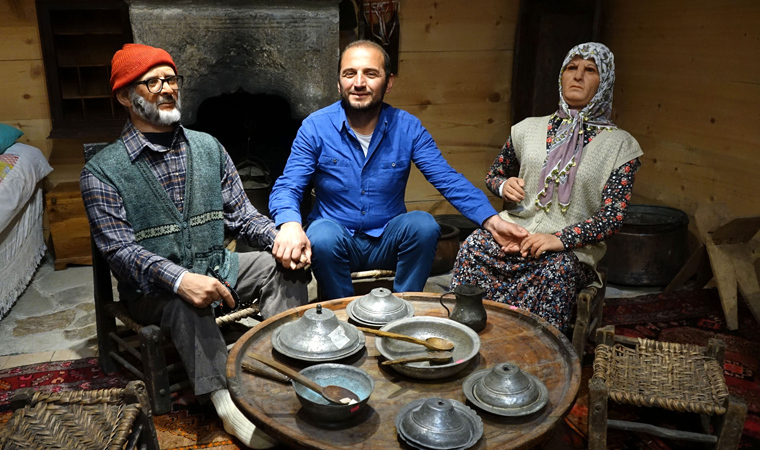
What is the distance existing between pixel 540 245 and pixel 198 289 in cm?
146

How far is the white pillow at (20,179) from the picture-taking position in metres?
3.43

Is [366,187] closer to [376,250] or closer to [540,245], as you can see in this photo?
[376,250]

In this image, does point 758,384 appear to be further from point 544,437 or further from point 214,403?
point 214,403

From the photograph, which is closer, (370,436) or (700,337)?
(370,436)

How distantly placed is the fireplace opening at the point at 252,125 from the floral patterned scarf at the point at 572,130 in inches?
75.8

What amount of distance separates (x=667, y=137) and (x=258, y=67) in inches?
107

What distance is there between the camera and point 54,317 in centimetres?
343

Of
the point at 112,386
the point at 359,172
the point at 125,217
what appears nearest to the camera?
the point at 125,217

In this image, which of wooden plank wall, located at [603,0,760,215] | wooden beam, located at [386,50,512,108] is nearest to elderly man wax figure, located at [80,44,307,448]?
wooden beam, located at [386,50,512,108]

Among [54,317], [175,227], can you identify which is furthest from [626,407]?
[54,317]

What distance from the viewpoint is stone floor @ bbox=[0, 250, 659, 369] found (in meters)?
3.05

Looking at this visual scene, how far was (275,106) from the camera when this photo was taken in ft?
14.4

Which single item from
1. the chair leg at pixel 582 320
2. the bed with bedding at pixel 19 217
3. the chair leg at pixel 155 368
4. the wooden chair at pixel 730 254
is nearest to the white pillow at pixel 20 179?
the bed with bedding at pixel 19 217

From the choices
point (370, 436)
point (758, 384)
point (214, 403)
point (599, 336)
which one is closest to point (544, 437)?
point (370, 436)
